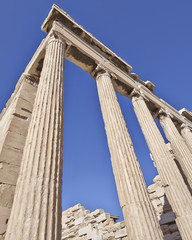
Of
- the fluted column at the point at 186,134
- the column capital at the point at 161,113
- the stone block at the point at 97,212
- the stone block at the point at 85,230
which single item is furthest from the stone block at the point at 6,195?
the fluted column at the point at 186,134

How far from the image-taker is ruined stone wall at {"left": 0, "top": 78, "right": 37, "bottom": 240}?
206 inches

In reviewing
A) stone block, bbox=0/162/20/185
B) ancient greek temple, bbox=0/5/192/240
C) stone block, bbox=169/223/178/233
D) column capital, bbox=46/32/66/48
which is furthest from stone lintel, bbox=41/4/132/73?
stone block, bbox=169/223/178/233

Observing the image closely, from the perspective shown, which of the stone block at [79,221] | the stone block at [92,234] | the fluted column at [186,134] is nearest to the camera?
the stone block at [92,234]

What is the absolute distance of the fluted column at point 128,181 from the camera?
571 cm

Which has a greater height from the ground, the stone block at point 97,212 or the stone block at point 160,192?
the stone block at point 160,192

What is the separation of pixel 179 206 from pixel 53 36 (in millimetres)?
11009

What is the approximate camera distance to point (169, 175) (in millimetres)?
10266

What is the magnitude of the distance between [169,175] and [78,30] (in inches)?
434

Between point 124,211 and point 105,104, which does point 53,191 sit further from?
point 105,104

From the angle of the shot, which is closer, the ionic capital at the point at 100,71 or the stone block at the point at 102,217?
the ionic capital at the point at 100,71


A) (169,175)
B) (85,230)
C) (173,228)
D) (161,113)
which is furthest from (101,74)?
(85,230)

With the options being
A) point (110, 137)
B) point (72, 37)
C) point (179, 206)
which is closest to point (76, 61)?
point (72, 37)

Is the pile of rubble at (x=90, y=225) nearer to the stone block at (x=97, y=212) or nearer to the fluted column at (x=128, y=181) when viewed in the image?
the stone block at (x=97, y=212)

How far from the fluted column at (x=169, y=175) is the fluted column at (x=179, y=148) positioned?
8.41ft
